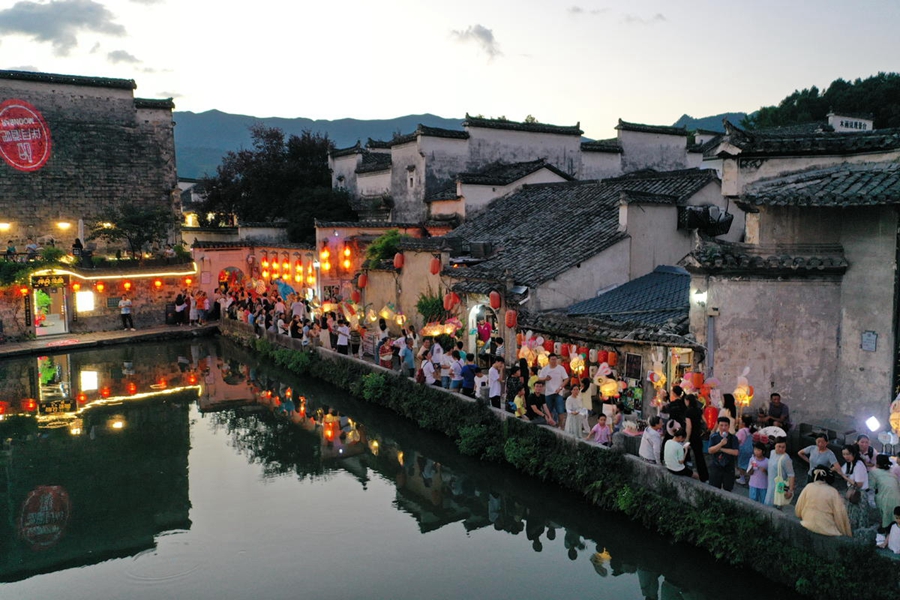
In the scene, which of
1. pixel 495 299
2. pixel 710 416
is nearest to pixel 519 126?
pixel 495 299

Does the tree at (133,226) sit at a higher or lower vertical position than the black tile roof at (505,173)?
lower

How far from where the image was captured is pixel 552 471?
11.6 m

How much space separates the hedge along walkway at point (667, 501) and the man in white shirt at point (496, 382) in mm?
290

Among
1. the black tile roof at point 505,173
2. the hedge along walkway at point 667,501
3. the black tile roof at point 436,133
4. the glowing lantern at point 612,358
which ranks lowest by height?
the hedge along walkway at point 667,501

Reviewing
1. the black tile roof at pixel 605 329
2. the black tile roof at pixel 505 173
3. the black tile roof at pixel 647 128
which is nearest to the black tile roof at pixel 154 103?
the black tile roof at pixel 505 173

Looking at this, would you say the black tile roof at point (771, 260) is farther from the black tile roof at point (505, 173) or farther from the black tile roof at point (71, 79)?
the black tile roof at point (71, 79)

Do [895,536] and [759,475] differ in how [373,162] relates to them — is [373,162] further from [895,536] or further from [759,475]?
[895,536]

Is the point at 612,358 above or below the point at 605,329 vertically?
below

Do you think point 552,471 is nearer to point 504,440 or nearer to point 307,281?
point 504,440

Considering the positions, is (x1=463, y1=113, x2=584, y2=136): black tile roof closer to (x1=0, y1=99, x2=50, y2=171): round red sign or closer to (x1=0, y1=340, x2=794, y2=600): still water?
(x1=0, y1=340, x2=794, y2=600): still water

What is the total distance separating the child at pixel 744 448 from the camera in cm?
951

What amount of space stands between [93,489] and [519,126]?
19.1 metres

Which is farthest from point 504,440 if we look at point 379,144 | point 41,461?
→ point 379,144

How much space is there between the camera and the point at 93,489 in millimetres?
12641
